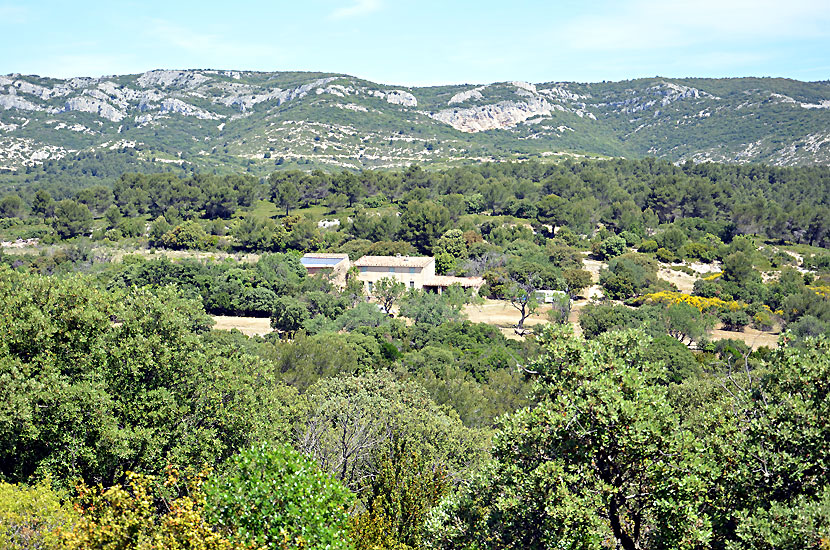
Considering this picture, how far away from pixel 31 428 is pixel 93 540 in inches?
240

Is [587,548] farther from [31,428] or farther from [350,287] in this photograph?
[350,287]

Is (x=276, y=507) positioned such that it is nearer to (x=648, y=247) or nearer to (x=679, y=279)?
(x=679, y=279)

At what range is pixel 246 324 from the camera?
162 feet

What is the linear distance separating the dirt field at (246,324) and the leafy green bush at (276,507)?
126 feet

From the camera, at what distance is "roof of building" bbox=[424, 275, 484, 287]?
60.6 m

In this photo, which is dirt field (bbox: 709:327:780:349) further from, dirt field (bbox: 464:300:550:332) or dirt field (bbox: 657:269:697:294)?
dirt field (bbox: 464:300:550:332)

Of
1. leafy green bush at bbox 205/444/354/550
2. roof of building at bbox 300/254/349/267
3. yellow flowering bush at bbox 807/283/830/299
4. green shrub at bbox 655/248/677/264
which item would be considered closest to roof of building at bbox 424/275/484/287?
roof of building at bbox 300/254/349/267

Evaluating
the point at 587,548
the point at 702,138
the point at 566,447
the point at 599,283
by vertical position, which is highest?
the point at 702,138

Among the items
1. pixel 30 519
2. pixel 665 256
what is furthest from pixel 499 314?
pixel 30 519

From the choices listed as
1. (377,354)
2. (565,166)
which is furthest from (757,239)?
(377,354)

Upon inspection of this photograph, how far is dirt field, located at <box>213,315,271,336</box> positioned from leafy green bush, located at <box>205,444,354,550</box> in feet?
126

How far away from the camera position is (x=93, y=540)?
26.7 feet

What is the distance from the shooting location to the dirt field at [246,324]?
1874 inches

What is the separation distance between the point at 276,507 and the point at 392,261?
5275 cm
